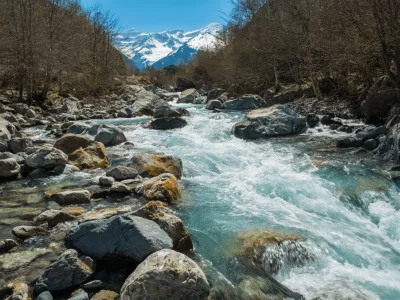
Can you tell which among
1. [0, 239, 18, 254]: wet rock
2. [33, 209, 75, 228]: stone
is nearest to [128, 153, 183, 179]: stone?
[33, 209, 75, 228]: stone

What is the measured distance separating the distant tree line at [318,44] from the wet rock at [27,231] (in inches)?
420

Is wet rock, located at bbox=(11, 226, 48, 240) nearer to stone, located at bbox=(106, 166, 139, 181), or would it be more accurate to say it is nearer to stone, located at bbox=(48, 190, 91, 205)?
stone, located at bbox=(48, 190, 91, 205)

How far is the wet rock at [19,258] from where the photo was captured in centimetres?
391

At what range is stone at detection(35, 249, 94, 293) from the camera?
11.3 ft

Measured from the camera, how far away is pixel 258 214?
235 inches

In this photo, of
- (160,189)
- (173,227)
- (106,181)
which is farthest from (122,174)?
(173,227)

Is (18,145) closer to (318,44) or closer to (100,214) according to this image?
(100,214)

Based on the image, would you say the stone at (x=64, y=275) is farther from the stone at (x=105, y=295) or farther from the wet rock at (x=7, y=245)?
the wet rock at (x=7, y=245)

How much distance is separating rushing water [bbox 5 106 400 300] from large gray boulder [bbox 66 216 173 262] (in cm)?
83

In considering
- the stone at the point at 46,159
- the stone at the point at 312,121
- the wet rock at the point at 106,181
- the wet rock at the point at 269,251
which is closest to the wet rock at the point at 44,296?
the wet rock at the point at 269,251

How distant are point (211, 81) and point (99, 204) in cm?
4130

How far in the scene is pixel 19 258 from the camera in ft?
13.4

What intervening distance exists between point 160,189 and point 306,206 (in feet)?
9.36

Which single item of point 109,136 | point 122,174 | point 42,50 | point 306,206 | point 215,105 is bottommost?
point 306,206
